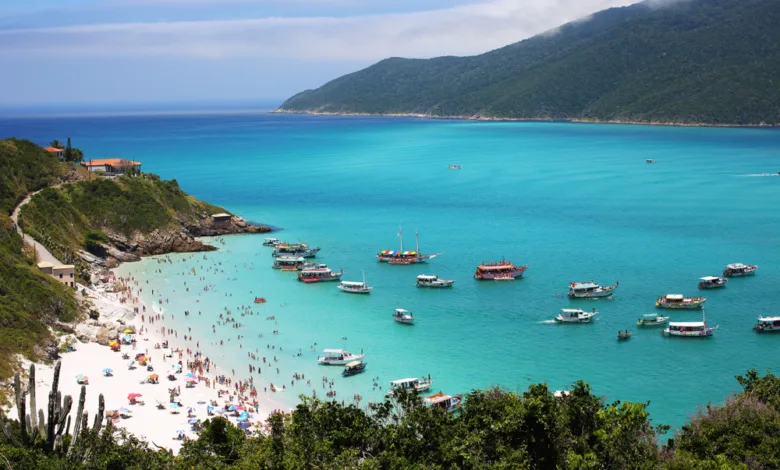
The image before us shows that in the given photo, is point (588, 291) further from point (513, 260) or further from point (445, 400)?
point (445, 400)

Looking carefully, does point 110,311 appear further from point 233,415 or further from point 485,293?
point 485,293

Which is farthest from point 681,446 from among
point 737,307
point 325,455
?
point 737,307

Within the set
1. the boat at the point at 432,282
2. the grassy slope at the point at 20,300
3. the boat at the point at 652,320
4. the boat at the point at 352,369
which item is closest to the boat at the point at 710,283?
the boat at the point at 652,320

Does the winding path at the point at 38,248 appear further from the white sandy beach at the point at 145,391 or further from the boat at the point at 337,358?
the boat at the point at 337,358

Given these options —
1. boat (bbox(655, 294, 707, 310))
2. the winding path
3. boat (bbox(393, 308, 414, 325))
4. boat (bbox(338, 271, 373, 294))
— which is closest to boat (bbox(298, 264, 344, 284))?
boat (bbox(338, 271, 373, 294))

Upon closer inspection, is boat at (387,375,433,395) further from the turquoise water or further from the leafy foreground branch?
the leafy foreground branch

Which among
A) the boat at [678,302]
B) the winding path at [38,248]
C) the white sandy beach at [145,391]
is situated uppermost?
the winding path at [38,248]
